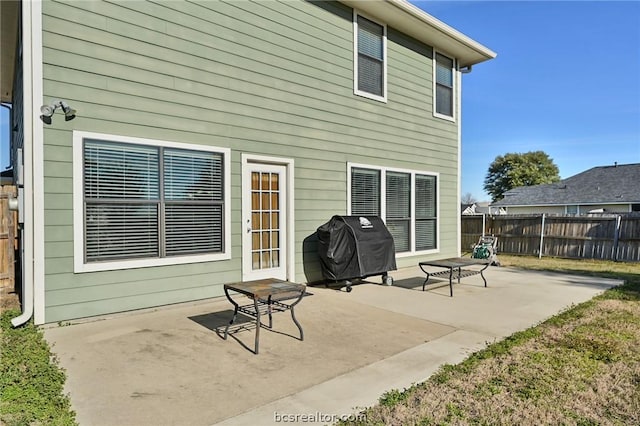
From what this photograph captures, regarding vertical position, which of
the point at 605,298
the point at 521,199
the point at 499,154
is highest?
the point at 499,154

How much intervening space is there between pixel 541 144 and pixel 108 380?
5014 centimetres

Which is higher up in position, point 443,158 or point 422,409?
point 443,158

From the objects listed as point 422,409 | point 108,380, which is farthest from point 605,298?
point 108,380

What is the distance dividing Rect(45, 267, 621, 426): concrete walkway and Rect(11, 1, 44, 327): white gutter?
0.53m

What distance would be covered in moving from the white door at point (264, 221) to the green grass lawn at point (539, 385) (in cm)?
348

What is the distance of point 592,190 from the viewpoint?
24.6m

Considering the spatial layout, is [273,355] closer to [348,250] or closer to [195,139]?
[348,250]

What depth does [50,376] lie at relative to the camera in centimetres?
285

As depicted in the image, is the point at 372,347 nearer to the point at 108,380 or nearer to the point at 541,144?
the point at 108,380

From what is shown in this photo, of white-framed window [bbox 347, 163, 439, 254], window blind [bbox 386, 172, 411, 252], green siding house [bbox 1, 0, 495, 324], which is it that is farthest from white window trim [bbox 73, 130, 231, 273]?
window blind [bbox 386, 172, 411, 252]

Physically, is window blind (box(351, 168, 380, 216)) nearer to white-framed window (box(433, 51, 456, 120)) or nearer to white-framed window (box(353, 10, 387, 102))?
white-framed window (box(353, 10, 387, 102))

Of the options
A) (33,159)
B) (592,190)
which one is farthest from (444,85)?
(592,190)

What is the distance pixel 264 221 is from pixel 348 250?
4.66 feet

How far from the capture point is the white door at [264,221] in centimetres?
579
